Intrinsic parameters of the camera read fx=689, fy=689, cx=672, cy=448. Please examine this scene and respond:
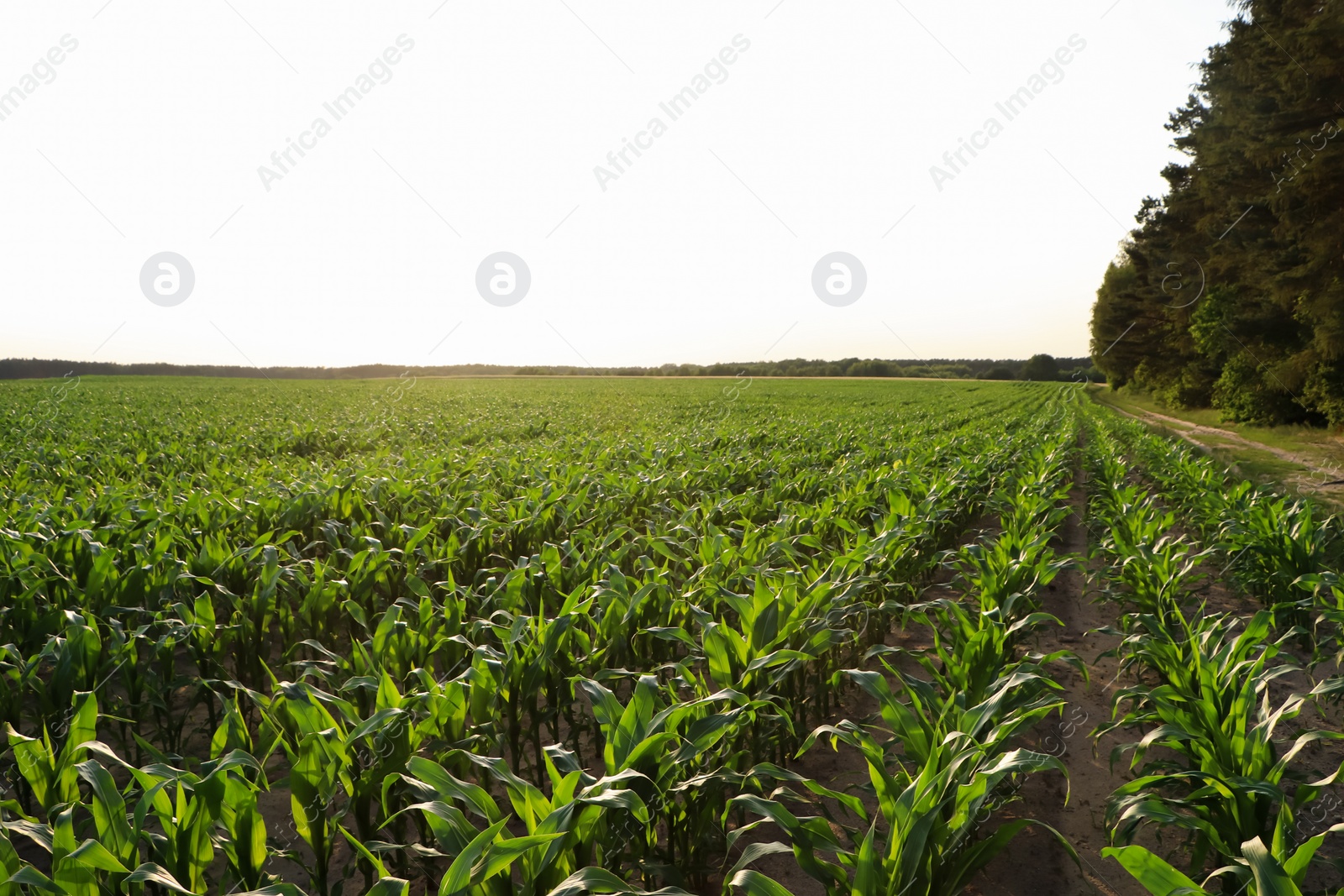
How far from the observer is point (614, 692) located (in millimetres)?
3609

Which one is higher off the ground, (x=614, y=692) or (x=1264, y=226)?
(x=1264, y=226)

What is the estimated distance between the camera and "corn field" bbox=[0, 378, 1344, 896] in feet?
6.13

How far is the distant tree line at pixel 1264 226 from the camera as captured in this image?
1322 centimetres

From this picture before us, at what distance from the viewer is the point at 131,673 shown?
3109mm

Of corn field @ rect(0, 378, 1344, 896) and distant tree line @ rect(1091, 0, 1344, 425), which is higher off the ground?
distant tree line @ rect(1091, 0, 1344, 425)

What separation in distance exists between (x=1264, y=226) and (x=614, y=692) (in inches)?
883

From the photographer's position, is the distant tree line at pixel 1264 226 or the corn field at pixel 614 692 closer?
the corn field at pixel 614 692

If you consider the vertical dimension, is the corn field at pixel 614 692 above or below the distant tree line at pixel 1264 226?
below

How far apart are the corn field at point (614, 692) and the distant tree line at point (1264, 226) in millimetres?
9452

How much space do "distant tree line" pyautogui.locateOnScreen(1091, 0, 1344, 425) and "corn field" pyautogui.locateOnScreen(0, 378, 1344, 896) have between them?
9452mm

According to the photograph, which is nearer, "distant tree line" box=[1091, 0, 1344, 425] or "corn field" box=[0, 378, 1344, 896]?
"corn field" box=[0, 378, 1344, 896]

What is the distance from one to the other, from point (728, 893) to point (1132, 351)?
42.4 meters

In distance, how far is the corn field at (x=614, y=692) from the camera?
187 cm

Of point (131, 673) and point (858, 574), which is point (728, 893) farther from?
point (131, 673)
